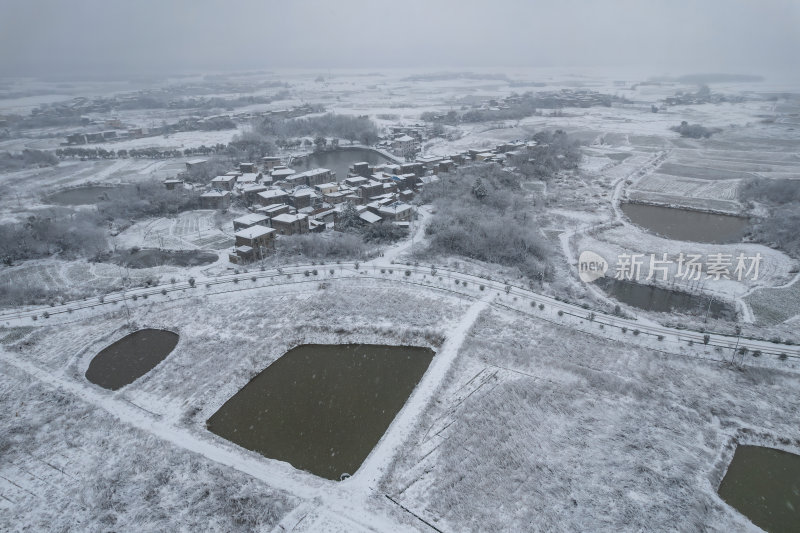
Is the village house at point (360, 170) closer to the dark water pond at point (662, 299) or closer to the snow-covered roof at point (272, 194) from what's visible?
the snow-covered roof at point (272, 194)

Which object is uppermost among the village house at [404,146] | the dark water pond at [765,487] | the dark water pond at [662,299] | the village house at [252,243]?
the village house at [404,146]

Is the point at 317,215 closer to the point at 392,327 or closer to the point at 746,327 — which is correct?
the point at 392,327

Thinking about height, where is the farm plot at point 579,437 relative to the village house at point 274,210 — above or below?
below

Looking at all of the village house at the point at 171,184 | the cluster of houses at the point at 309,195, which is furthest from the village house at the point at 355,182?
the village house at the point at 171,184

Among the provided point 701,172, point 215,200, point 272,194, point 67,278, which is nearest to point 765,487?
point 67,278

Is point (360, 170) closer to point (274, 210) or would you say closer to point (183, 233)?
point (274, 210)

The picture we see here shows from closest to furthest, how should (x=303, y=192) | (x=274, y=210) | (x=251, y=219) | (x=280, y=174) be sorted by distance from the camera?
(x=251, y=219)
(x=274, y=210)
(x=303, y=192)
(x=280, y=174)

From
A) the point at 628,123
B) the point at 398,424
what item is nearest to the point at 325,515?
the point at 398,424
